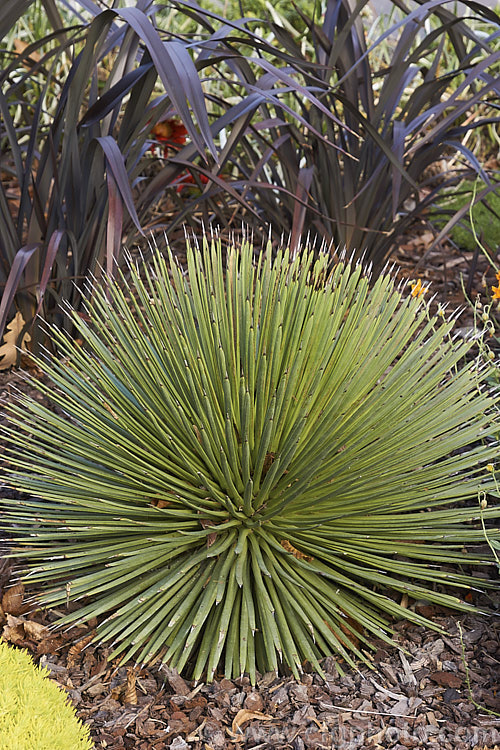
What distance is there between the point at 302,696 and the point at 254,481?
44 centimetres

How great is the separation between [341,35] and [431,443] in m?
1.32

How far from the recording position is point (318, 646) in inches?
68.4

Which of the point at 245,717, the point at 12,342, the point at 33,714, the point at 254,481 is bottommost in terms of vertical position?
the point at 33,714

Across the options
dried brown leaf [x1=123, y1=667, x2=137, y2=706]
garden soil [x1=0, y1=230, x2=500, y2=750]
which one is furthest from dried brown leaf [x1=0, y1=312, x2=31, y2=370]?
dried brown leaf [x1=123, y1=667, x2=137, y2=706]

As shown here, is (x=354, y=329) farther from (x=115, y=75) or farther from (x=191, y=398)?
(x=115, y=75)

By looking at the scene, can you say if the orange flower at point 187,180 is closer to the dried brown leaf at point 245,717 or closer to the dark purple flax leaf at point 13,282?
the dark purple flax leaf at point 13,282

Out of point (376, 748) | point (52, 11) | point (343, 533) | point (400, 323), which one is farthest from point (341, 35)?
point (376, 748)

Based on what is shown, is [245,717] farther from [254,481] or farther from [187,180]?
[187,180]

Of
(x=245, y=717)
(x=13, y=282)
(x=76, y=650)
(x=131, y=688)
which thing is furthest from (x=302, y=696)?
(x=13, y=282)

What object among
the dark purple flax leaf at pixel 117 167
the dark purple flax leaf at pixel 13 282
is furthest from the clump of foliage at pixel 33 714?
the dark purple flax leaf at pixel 117 167

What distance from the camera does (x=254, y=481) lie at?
65.7 inches

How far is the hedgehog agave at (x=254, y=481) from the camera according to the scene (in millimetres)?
1603

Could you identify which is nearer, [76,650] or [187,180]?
[76,650]

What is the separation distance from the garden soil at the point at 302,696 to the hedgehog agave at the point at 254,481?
0.06 m
